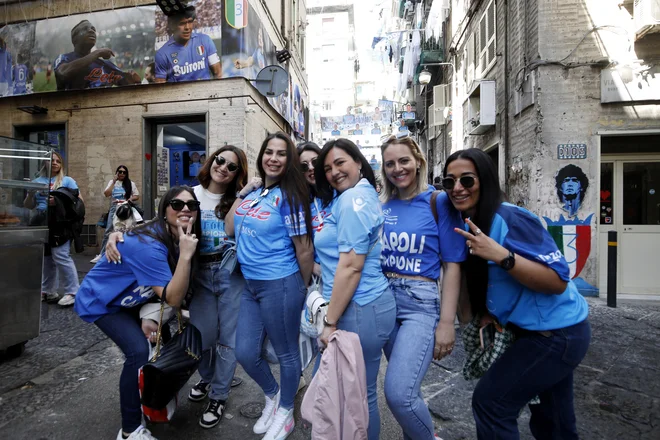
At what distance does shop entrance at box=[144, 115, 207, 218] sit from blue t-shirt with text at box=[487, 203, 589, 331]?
8.64 metres

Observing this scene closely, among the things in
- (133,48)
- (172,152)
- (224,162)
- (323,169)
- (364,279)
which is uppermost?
(133,48)

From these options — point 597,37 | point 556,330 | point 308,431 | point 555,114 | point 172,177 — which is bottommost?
point 308,431

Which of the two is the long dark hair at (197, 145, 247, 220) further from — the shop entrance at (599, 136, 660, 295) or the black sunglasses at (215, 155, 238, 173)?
the shop entrance at (599, 136, 660, 295)

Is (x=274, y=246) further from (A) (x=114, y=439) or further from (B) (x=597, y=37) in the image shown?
(B) (x=597, y=37)

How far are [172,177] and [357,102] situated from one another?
139 ft

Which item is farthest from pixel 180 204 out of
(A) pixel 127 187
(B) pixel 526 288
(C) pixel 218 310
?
(A) pixel 127 187

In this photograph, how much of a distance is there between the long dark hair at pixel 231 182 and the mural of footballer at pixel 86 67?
26.0 ft

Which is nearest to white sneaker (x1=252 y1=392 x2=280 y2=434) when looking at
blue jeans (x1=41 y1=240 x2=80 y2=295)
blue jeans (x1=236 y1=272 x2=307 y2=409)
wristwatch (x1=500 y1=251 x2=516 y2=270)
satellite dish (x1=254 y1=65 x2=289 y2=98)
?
Result: blue jeans (x1=236 y1=272 x2=307 y2=409)

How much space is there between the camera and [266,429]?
8.26ft

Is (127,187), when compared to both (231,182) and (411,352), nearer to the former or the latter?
(231,182)

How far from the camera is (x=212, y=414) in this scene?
2.63 metres

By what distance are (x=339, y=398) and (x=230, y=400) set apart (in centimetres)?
158

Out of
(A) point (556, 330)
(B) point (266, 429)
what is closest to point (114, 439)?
(B) point (266, 429)

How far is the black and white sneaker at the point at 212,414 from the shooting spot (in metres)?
2.58
